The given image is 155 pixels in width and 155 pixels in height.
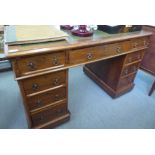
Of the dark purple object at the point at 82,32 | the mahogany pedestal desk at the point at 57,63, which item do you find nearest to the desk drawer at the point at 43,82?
the mahogany pedestal desk at the point at 57,63

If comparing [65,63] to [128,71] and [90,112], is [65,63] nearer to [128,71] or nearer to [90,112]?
[90,112]

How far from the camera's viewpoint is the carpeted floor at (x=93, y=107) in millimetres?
1428

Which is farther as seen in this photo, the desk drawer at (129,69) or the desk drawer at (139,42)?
the desk drawer at (129,69)

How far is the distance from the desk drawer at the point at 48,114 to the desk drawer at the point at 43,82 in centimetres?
25

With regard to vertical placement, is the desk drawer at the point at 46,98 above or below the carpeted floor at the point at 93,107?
above

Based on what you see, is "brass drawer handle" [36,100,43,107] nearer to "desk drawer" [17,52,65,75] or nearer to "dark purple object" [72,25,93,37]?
"desk drawer" [17,52,65,75]

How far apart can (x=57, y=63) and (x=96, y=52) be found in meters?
0.34

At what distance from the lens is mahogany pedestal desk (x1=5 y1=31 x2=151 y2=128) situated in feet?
2.82

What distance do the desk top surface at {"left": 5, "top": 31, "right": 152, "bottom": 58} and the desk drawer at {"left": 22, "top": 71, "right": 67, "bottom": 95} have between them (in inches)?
8.5

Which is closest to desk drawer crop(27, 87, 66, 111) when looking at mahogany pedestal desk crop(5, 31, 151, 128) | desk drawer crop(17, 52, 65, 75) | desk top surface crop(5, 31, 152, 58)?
mahogany pedestal desk crop(5, 31, 151, 128)

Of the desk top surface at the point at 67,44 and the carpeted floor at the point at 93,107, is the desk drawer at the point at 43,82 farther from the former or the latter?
the carpeted floor at the point at 93,107

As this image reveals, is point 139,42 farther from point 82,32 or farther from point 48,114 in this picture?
point 48,114

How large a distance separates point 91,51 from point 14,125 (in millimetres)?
1030
